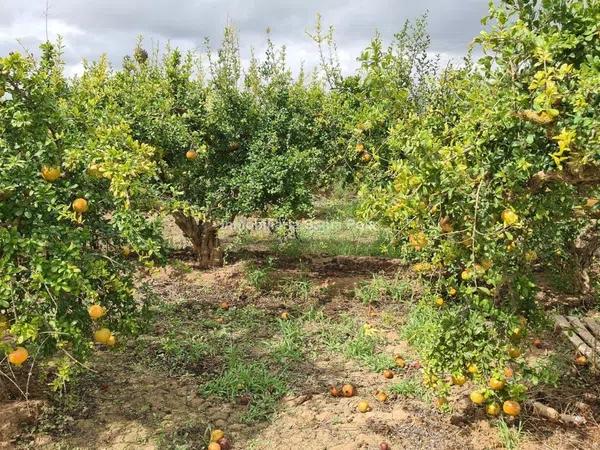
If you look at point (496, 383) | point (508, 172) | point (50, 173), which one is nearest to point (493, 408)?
point (496, 383)

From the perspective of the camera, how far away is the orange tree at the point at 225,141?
20.2ft

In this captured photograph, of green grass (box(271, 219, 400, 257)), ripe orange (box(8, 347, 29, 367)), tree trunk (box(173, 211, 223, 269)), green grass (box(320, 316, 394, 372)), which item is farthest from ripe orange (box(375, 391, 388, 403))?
tree trunk (box(173, 211, 223, 269))

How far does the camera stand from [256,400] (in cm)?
404

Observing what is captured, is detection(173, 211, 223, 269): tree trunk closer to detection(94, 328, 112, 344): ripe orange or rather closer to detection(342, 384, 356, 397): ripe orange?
detection(342, 384, 356, 397): ripe orange

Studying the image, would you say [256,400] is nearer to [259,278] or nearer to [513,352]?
[513,352]

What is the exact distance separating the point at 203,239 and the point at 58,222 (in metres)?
4.17

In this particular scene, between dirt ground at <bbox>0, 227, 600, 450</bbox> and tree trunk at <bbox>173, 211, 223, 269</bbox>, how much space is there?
1.46m

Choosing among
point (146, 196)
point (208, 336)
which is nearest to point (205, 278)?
point (208, 336)

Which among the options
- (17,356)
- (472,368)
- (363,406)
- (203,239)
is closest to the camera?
(17,356)

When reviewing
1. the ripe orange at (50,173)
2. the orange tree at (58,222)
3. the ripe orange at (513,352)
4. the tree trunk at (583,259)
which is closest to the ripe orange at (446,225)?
the ripe orange at (513,352)

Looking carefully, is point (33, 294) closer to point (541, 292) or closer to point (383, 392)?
point (383, 392)

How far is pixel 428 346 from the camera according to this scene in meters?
3.45

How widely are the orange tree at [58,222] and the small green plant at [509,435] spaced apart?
8.01ft

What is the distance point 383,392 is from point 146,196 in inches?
88.6
